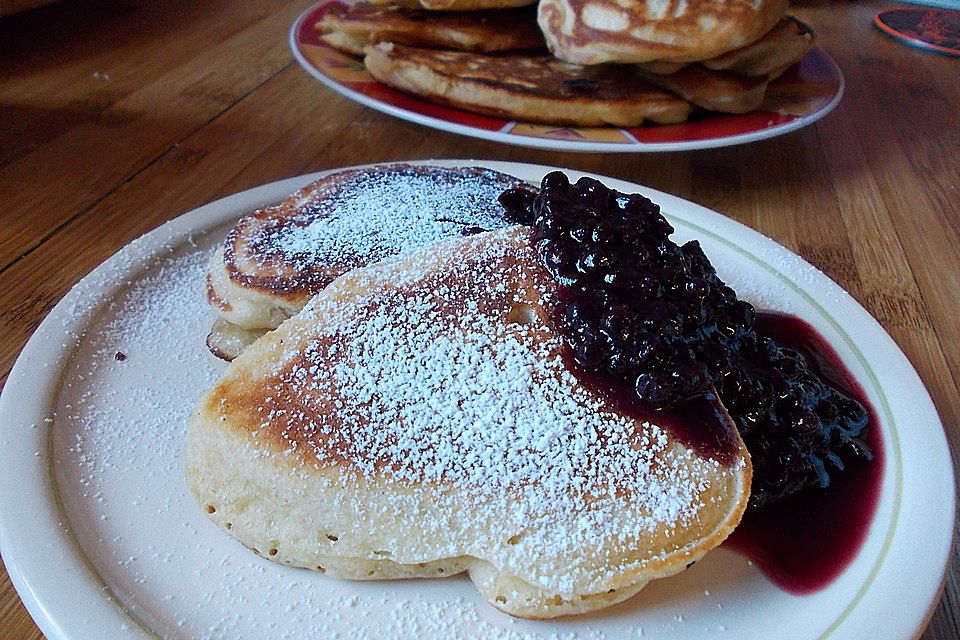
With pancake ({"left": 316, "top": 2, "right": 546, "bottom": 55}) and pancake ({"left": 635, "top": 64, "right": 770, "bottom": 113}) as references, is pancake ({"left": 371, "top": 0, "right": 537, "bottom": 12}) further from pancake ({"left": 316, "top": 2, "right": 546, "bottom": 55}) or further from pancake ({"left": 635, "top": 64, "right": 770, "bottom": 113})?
pancake ({"left": 635, "top": 64, "right": 770, "bottom": 113})

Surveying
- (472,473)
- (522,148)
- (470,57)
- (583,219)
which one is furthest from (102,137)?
(472,473)

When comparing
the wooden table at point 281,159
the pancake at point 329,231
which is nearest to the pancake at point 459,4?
the wooden table at point 281,159

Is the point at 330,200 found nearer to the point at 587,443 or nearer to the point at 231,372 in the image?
the point at 231,372

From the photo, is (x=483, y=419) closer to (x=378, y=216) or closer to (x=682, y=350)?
(x=682, y=350)

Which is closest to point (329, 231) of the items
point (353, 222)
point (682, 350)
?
point (353, 222)

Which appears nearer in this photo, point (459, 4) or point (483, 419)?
point (483, 419)

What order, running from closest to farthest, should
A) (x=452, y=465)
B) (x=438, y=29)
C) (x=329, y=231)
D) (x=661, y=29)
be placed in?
(x=452, y=465) < (x=329, y=231) < (x=661, y=29) < (x=438, y=29)
